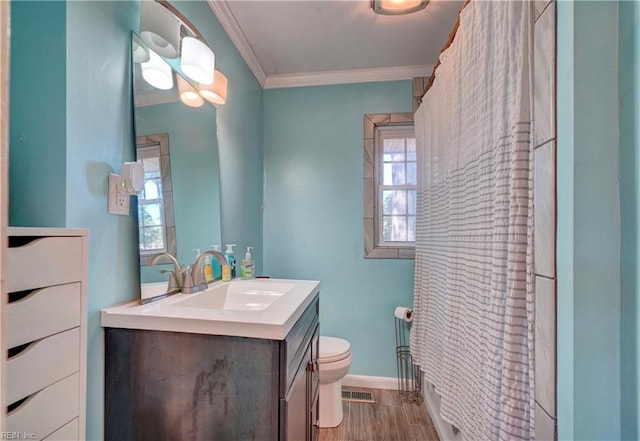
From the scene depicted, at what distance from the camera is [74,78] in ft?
2.62

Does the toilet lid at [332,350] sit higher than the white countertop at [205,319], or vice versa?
the white countertop at [205,319]

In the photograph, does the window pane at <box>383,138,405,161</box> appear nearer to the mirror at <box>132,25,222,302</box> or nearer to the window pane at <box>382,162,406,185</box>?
the window pane at <box>382,162,406,185</box>

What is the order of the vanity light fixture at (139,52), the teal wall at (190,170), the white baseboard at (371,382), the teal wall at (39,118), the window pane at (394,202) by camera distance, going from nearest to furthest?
1. the teal wall at (39,118)
2. the vanity light fixture at (139,52)
3. the teal wall at (190,170)
4. the white baseboard at (371,382)
5. the window pane at (394,202)

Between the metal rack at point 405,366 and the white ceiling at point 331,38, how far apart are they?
1960 mm

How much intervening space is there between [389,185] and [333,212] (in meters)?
0.51

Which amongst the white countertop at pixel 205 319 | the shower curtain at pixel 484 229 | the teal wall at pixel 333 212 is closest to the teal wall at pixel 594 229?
the shower curtain at pixel 484 229

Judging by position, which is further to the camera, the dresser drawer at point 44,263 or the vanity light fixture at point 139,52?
the vanity light fixture at point 139,52

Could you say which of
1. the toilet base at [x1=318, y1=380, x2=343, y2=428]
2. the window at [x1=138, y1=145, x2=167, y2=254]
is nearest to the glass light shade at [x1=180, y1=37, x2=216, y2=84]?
the window at [x1=138, y1=145, x2=167, y2=254]

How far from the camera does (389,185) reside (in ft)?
7.64

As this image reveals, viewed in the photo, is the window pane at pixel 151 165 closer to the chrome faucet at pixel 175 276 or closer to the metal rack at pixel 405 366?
the chrome faucet at pixel 175 276

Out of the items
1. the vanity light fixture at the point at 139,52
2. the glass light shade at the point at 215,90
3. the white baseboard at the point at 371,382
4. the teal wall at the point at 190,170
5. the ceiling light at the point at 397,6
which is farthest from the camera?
the white baseboard at the point at 371,382

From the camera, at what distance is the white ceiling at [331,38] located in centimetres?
164

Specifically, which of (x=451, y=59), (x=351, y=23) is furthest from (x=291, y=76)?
(x=451, y=59)

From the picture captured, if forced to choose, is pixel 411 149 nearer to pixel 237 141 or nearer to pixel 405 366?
pixel 237 141
